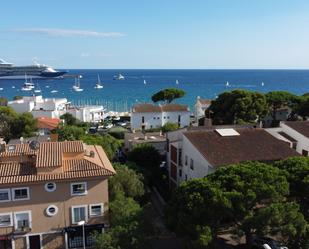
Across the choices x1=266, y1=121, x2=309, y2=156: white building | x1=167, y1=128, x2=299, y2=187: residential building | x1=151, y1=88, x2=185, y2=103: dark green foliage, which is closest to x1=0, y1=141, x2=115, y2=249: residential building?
x1=167, y1=128, x2=299, y2=187: residential building

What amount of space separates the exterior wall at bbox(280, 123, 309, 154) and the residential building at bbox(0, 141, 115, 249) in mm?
22000

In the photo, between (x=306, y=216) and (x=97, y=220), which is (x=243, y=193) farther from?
(x=97, y=220)

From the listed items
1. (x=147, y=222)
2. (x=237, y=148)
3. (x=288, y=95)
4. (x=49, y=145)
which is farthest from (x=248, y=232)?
(x=288, y=95)

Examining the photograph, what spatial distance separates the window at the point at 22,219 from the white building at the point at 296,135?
27038mm

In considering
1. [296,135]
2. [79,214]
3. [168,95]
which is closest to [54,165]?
[79,214]

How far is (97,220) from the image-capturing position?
104ft

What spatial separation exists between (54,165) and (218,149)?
49.2 ft

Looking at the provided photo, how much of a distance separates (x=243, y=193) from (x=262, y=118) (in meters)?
47.7

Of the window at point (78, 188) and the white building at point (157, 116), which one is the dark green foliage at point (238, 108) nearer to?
the white building at point (157, 116)

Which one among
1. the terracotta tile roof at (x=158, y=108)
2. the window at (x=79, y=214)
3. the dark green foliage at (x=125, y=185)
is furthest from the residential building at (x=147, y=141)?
the terracotta tile roof at (x=158, y=108)

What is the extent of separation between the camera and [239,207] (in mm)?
26109

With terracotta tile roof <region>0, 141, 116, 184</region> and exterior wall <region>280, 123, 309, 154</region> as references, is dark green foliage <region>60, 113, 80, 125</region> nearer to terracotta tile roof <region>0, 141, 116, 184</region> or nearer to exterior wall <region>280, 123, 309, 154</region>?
exterior wall <region>280, 123, 309, 154</region>

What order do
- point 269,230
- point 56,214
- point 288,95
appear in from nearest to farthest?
point 269,230 → point 56,214 → point 288,95

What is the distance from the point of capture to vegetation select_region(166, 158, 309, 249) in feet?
83.6
